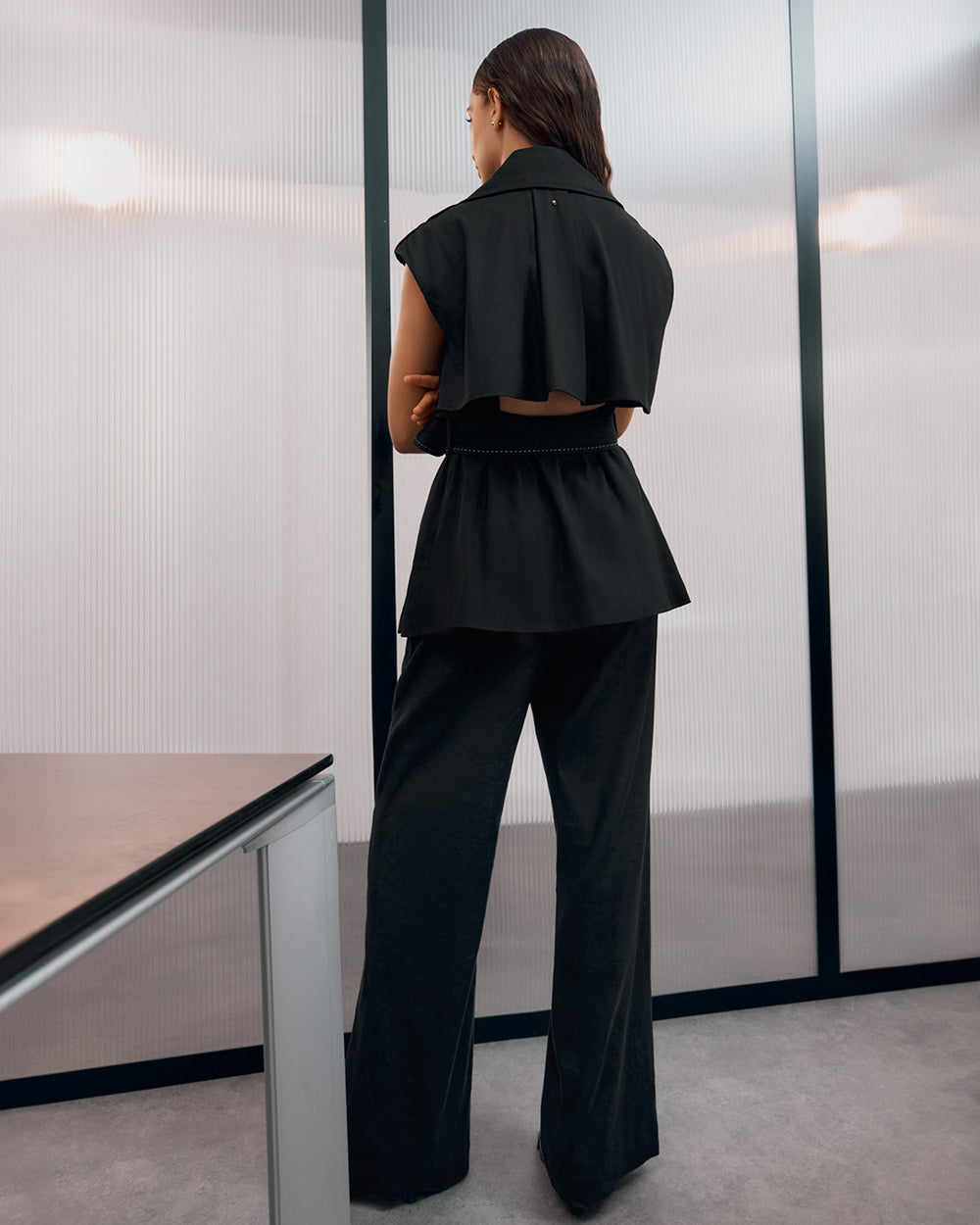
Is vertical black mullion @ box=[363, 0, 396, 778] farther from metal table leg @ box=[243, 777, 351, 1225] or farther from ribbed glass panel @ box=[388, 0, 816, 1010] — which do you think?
metal table leg @ box=[243, 777, 351, 1225]

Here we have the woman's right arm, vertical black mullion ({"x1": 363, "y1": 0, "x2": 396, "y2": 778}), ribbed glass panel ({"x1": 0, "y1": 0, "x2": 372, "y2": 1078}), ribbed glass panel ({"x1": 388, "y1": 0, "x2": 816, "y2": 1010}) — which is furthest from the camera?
ribbed glass panel ({"x1": 388, "y1": 0, "x2": 816, "y2": 1010})

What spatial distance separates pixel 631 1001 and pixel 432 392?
2.99 ft

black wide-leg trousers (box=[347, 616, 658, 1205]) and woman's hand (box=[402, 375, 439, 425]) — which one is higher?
woman's hand (box=[402, 375, 439, 425])

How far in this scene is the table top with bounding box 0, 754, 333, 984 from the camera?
1.37 feet

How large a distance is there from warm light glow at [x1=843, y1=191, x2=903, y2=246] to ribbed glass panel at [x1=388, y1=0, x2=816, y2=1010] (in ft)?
0.50

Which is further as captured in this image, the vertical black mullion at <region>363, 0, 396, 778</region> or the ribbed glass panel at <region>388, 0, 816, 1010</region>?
the ribbed glass panel at <region>388, 0, 816, 1010</region>

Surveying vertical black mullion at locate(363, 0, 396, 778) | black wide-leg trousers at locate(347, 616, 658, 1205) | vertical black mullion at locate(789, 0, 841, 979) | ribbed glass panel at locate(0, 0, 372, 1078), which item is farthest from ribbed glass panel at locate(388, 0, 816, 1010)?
black wide-leg trousers at locate(347, 616, 658, 1205)

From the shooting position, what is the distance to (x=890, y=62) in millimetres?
2039

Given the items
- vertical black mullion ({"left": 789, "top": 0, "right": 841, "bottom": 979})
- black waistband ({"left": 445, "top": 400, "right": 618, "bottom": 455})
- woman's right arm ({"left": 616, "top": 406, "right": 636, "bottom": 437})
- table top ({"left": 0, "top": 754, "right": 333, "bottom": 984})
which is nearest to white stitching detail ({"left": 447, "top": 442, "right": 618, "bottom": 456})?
black waistband ({"left": 445, "top": 400, "right": 618, "bottom": 455})

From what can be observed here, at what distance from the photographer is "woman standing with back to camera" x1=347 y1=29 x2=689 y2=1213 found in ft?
3.87

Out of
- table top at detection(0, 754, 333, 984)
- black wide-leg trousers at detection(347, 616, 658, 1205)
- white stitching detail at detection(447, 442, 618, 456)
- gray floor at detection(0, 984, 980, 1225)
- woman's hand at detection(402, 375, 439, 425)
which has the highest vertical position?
woman's hand at detection(402, 375, 439, 425)

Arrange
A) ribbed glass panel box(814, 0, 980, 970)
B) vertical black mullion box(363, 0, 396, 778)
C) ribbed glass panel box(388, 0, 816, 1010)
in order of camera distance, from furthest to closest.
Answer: ribbed glass panel box(814, 0, 980, 970) → ribbed glass panel box(388, 0, 816, 1010) → vertical black mullion box(363, 0, 396, 778)

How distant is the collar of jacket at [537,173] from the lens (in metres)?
1.21

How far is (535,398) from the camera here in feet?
3.83
